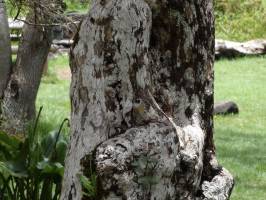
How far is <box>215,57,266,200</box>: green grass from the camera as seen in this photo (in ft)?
25.9

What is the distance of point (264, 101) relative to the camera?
13625 millimetres

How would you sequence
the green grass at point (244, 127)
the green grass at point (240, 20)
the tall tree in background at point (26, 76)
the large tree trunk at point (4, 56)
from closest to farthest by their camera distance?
the green grass at point (244, 127)
the tall tree in background at point (26, 76)
the large tree trunk at point (4, 56)
the green grass at point (240, 20)

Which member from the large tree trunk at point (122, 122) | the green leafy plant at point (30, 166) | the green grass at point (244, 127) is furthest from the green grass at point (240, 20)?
the large tree trunk at point (122, 122)

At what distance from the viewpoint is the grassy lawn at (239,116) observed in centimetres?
811

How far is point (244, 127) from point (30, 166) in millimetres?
7644

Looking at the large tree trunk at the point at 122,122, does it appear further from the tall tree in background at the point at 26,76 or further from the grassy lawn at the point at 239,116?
the tall tree in background at the point at 26,76

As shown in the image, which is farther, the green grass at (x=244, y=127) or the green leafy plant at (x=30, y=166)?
the green grass at (x=244, y=127)

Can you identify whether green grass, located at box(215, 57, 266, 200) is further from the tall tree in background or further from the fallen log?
the tall tree in background

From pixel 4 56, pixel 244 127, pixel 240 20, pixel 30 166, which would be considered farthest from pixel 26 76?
pixel 240 20

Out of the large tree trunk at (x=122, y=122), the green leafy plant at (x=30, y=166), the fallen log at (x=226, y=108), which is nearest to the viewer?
the large tree trunk at (x=122, y=122)

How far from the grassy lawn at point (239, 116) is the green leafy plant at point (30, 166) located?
3.06 meters

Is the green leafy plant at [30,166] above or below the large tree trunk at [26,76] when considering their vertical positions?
above

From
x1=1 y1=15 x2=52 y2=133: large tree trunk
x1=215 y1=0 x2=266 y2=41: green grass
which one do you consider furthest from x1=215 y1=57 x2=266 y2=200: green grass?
x1=1 y1=15 x2=52 y2=133: large tree trunk

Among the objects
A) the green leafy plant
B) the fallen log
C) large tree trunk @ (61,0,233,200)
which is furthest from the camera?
the fallen log
